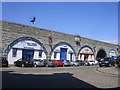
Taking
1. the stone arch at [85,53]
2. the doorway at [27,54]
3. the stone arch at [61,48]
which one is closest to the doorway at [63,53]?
the stone arch at [61,48]

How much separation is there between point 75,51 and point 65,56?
13.1ft

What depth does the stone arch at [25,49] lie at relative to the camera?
95.7 ft

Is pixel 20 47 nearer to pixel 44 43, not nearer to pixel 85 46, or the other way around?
pixel 44 43

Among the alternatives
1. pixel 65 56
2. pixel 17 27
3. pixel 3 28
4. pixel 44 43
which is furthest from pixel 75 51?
pixel 3 28

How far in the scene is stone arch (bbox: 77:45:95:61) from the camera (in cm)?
4627

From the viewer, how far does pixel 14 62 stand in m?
28.6

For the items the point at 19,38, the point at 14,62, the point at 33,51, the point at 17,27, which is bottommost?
the point at 14,62

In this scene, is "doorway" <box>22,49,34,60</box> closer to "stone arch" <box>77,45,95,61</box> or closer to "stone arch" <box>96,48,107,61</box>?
"stone arch" <box>77,45,95,61</box>

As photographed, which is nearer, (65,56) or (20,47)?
(20,47)

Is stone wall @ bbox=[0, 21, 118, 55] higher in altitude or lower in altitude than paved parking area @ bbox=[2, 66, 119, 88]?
higher

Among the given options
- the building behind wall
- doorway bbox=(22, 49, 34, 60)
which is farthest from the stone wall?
doorway bbox=(22, 49, 34, 60)

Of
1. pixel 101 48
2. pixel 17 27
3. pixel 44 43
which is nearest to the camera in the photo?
pixel 17 27

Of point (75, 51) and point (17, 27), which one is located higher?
point (17, 27)

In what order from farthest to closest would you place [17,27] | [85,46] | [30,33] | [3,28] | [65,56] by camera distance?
[85,46], [65,56], [30,33], [17,27], [3,28]
